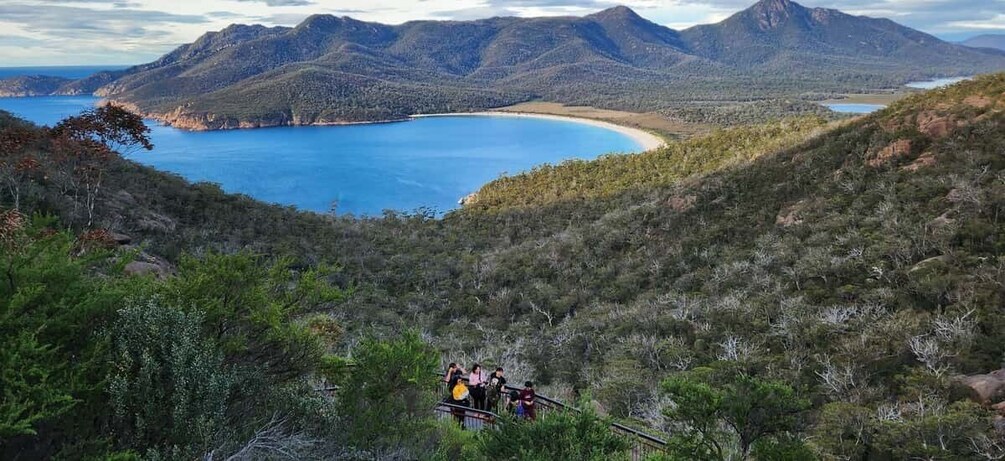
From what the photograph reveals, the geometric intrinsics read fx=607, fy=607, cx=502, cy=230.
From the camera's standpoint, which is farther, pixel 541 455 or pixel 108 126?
pixel 108 126

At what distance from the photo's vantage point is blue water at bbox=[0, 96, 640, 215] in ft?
227

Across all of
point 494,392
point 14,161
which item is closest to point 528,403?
point 494,392

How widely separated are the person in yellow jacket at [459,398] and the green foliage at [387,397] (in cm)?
126

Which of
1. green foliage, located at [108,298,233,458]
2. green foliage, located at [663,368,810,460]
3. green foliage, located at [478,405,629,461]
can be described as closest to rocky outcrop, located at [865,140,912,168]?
green foliage, located at [663,368,810,460]

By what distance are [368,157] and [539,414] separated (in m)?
86.7

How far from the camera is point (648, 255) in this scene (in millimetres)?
26719

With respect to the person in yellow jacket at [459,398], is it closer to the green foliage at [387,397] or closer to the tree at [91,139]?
the green foliage at [387,397]

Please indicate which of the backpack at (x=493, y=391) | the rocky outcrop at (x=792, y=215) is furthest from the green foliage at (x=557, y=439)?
the rocky outcrop at (x=792, y=215)

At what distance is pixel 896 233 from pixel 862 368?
8.38 m

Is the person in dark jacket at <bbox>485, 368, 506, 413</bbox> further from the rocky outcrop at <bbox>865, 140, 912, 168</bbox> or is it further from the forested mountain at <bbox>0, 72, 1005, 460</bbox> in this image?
→ the rocky outcrop at <bbox>865, 140, 912, 168</bbox>

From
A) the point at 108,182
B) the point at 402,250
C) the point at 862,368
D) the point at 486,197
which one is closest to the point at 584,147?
the point at 486,197

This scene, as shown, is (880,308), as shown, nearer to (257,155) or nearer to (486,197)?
(486,197)

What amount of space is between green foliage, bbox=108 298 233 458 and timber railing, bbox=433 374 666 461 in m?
3.55

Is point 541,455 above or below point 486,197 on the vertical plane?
above
